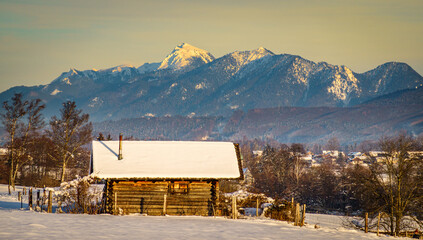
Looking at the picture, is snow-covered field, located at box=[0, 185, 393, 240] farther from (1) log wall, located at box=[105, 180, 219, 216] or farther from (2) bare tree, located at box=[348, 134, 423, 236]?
(2) bare tree, located at box=[348, 134, 423, 236]

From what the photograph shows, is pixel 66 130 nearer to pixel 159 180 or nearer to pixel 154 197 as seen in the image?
pixel 154 197

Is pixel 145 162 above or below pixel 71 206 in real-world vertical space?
above

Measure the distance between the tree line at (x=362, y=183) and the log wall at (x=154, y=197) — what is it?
43.1 ft

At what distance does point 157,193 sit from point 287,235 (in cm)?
1119

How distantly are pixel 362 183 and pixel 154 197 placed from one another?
16.5 meters

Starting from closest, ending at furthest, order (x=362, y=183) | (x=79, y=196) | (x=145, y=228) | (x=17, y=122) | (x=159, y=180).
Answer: (x=145, y=228) < (x=79, y=196) < (x=159, y=180) < (x=362, y=183) < (x=17, y=122)

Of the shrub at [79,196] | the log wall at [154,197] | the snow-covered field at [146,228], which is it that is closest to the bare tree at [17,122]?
the shrub at [79,196]

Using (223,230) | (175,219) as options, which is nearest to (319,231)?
(223,230)

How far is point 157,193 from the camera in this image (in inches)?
1398

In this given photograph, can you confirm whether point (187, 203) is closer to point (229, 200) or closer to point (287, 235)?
point (229, 200)

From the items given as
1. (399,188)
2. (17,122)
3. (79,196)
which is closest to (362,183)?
(399,188)

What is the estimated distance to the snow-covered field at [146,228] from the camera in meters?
23.4

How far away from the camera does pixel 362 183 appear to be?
140 ft

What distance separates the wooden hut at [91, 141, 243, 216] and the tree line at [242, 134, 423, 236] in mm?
12017
